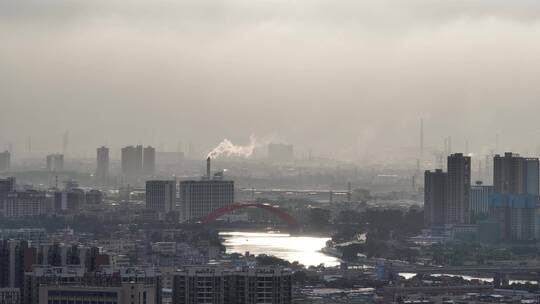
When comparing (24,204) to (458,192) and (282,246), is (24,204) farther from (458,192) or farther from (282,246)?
(458,192)

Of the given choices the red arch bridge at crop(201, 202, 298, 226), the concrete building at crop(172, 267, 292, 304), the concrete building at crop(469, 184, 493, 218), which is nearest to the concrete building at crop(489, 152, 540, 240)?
the concrete building at crop(469, 184, 493, 218)

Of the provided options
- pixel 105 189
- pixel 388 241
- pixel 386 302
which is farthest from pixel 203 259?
pixel 105 189

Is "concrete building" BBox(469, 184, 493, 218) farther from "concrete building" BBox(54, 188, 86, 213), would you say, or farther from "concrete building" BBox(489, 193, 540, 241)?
"concrete building" BBox(54, 188, 86, 213)

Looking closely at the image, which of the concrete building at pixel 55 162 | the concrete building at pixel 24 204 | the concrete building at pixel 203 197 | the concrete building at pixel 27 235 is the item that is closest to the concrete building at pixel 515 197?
the concrete building at pixel 203 197

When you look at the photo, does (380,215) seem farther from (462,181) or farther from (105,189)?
(105,189)

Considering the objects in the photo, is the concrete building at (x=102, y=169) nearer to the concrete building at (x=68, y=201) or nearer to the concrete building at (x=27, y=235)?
the concrete building at (x=68, y=201)

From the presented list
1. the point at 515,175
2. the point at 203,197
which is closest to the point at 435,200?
the point at 515,175
